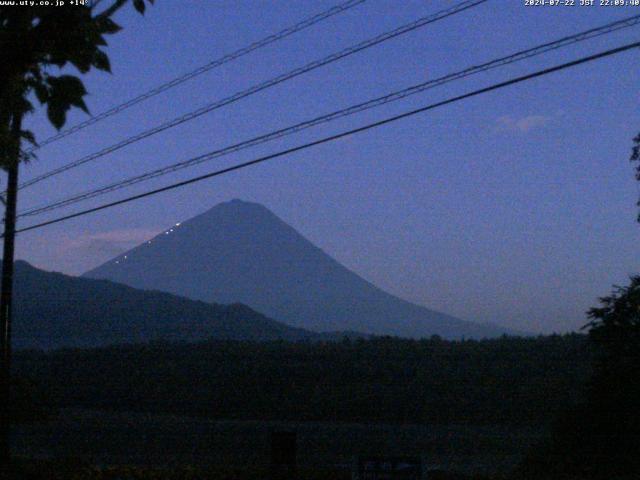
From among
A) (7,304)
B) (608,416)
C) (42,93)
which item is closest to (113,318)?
(7,304)

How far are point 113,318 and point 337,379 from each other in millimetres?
69165

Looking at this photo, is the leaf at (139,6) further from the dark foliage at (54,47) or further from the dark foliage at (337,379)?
the dark foliage at (337,379)

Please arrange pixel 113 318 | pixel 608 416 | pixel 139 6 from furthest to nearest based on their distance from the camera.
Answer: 1. pixel 113 318
2. pixel 608 416
3. pixel 139 6

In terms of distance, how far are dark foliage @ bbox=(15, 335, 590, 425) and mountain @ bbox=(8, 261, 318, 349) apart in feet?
143

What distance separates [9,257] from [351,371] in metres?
28.9

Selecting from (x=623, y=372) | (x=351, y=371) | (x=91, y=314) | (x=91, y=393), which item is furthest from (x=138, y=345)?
(x=91, y=314)

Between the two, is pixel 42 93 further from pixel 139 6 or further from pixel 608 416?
pixel 608 416

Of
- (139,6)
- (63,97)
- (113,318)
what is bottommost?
(63,97)

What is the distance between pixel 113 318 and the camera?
356ft

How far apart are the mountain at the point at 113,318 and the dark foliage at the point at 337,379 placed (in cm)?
4367

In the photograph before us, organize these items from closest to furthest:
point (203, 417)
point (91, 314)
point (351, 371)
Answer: point (203, 417), point (351, 371), point (91, 314)

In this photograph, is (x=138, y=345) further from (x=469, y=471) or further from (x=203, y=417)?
(x=469, y=471)

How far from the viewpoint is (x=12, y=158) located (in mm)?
11188

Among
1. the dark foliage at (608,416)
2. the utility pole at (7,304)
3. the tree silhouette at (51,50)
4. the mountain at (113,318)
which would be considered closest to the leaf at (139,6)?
the tree silhouette at (51,50)
